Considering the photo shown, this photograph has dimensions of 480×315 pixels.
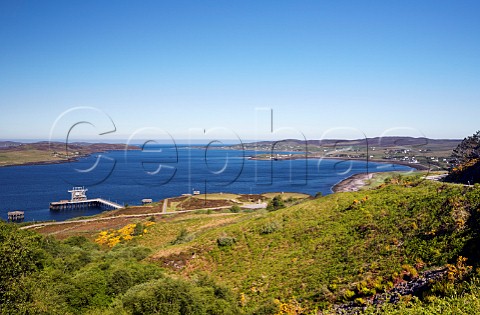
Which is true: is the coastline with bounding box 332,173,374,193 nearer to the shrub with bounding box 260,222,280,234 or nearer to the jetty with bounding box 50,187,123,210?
the jetty with bounding box 50,187,123,210

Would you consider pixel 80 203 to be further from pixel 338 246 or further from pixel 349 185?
pixel 338 246

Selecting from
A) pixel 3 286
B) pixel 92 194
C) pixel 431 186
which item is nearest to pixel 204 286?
pixel 3 286

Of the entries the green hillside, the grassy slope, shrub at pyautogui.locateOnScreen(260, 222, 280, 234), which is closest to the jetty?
the green hillside

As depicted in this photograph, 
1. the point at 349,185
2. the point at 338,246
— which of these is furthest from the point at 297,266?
the point at 349,185

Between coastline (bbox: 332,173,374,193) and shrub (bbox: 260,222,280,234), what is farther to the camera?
coastline (bbox: 332,173,374,193)

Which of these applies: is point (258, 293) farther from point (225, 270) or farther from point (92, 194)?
point (92, 194)
